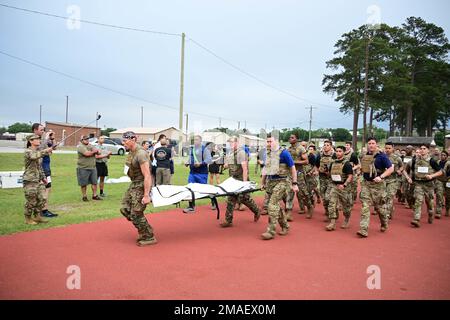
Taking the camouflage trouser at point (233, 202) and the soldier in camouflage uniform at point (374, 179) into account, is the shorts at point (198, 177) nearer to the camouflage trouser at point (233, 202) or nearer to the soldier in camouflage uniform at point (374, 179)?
the camouflage trouser at point (233, 202)

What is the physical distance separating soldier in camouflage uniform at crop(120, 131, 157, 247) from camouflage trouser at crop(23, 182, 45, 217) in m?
2.43

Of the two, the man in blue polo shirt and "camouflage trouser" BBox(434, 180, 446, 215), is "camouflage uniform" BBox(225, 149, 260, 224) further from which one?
"camouflage trouser" BBox(434, 180, 446, 215)

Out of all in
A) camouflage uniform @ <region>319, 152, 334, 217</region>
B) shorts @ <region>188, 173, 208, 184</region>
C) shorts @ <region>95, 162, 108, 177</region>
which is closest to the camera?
shorts @ <region>188, 173, 208, 184</region>

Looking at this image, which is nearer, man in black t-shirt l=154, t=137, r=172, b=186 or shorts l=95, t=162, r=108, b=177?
man in black t-shirt l=154, t=137, r=172, b=186

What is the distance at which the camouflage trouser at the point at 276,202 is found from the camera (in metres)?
6.73

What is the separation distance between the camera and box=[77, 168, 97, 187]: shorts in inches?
397

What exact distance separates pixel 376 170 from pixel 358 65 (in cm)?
3181

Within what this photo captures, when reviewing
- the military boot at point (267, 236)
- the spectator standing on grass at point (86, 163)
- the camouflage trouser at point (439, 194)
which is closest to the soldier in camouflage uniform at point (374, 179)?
the military boot at point (267, 236)

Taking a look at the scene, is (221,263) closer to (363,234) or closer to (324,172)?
(363,234)

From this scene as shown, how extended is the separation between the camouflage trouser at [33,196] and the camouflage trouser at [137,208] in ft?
7.96

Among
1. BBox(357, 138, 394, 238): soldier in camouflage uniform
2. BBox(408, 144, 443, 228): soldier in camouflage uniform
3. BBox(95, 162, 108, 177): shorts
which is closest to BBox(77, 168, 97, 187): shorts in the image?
BBox(95, 162, 108, 177): shorts

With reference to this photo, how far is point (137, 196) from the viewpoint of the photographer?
5961mm

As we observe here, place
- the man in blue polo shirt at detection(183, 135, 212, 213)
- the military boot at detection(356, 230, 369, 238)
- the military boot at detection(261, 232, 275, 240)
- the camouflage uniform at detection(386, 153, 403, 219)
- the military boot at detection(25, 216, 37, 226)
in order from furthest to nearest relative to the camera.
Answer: the man in blue polo shirt at detection(183, 135, 212, 213), the camouflage uniform at detection(386, 153, 403, 219), the military boot at detection(25, 216, 37, 226), the military boot at detection(356, 230, 369, 238), the military boot at detection(261, 232, 275, 240)
